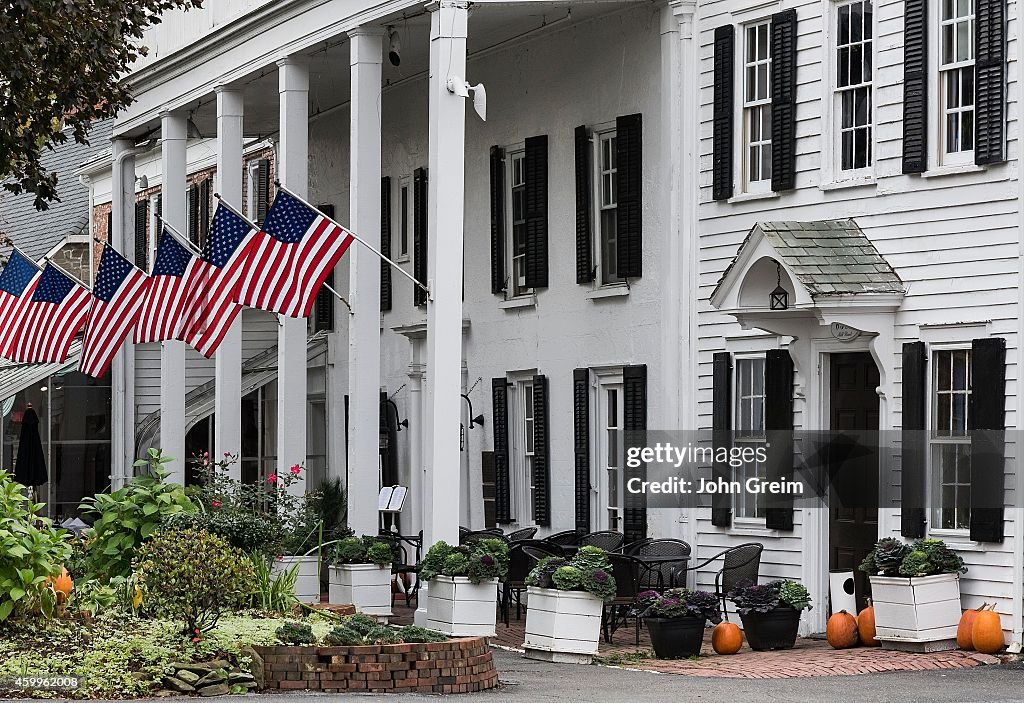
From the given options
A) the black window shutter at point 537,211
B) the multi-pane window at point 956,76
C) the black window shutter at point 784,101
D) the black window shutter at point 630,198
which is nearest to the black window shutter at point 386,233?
the black window shutter at point 537,211

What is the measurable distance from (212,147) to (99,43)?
1634 centimetres

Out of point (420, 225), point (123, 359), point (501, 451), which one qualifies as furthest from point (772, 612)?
point (123, 359)

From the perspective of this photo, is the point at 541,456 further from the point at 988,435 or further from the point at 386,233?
the point at 988,435

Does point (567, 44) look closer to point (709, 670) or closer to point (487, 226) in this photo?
point (487, 226)

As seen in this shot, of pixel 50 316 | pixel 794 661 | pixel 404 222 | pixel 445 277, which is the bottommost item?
pixel 794 661

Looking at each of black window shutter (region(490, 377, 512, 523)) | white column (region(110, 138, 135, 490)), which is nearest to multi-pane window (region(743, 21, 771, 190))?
black window shutter (region(490, 377, 512, 523))

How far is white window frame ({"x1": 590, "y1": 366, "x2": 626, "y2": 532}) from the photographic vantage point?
20.0m

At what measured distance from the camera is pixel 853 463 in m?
17.1

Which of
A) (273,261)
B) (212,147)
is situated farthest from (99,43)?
(212,147)

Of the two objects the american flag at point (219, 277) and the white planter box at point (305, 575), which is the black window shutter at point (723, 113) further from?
the white planter box at point (305, 575)

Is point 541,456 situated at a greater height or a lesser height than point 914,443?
lesser

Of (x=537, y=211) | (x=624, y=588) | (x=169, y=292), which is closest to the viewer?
(x=624, y=588)

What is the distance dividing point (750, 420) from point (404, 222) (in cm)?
880

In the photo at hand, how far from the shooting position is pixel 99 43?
59.5 ft
